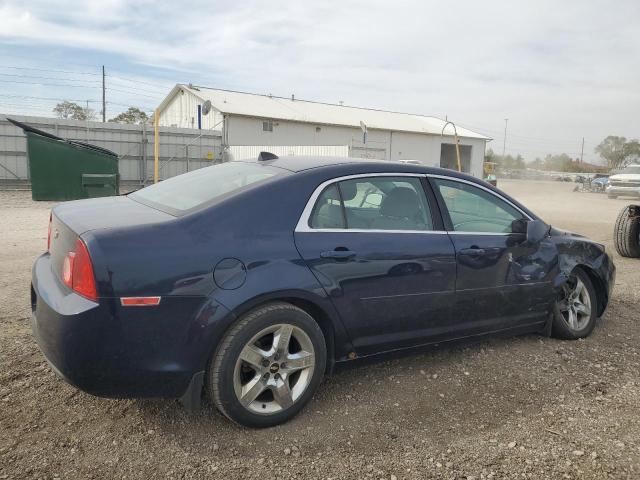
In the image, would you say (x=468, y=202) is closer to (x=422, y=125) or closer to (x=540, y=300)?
(x=540, y=300)

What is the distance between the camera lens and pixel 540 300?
4074 mm

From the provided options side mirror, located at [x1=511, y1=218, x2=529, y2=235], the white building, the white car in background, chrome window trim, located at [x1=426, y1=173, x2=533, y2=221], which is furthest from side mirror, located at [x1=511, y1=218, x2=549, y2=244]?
the white car in background

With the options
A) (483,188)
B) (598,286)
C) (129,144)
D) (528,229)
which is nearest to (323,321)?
(483,188)

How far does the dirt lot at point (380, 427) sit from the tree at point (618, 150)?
7082cm

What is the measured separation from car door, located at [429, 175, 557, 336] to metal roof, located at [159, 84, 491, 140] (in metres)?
26.8

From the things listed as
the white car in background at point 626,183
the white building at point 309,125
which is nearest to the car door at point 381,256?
the white building at point 309,125

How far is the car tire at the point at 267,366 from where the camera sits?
2723 millimetres

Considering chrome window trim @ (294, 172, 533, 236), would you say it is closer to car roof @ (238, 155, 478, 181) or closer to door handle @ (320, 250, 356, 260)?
car roof @ (238, 155, 478, 181)

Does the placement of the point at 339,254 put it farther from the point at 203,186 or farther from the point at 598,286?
the point at 598,286

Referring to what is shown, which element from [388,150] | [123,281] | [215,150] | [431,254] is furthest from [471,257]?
[388,150]

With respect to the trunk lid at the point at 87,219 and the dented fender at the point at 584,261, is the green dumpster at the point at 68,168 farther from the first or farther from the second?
the dented fender at the point at 584,261

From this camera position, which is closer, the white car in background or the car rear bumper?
the car rear bumper

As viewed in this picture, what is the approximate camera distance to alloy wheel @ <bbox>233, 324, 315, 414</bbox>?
9.21ft

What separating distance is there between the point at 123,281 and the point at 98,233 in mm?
289
